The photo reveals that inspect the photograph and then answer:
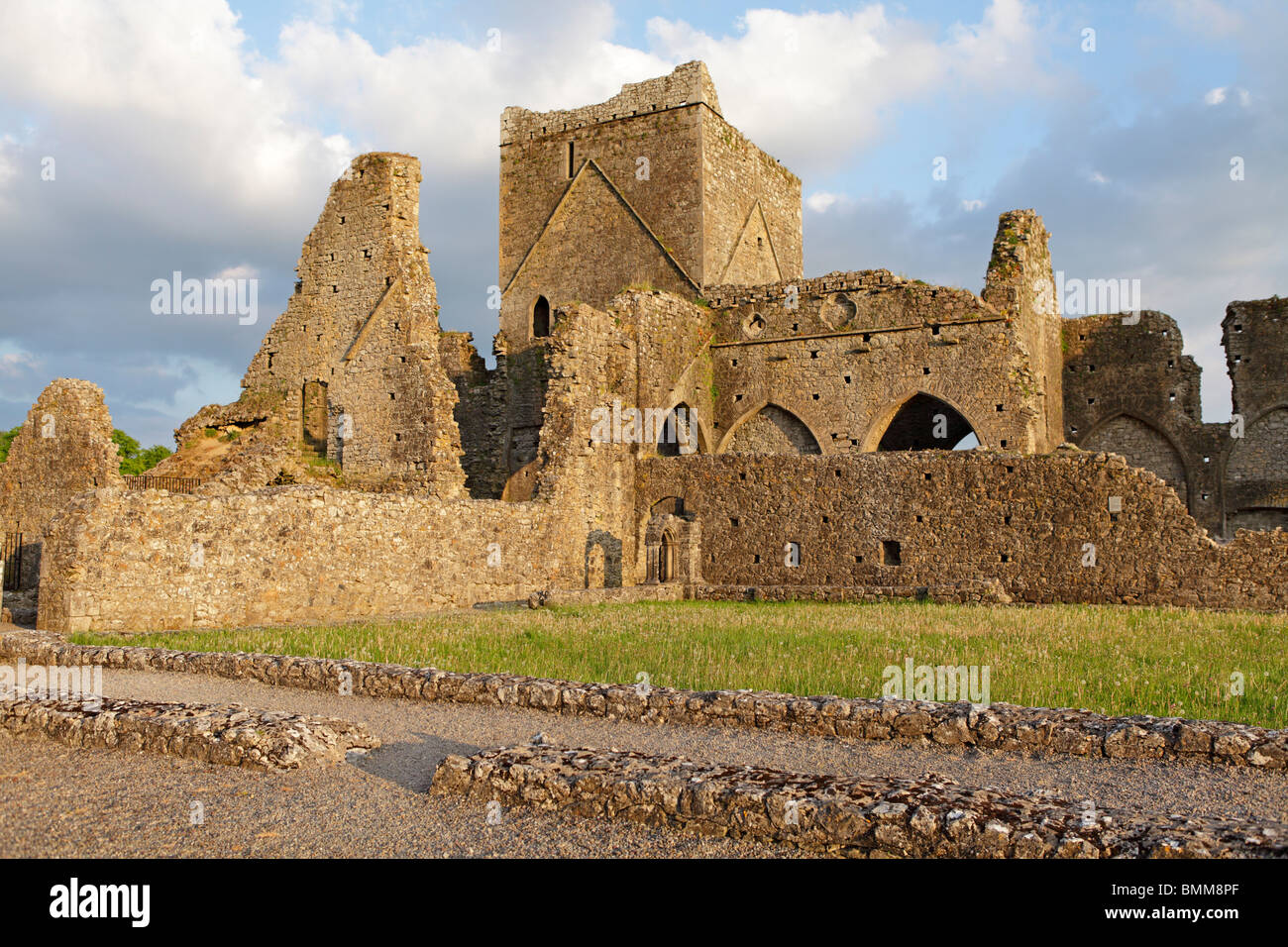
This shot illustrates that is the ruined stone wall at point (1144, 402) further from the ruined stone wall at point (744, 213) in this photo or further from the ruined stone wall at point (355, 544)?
the ruined stone wall at point (355, 544)

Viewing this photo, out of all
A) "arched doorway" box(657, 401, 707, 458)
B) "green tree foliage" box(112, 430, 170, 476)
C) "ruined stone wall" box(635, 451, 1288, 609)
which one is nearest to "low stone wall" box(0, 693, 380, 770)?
"ruined stone wall" box(635, 451, 1288, 609)

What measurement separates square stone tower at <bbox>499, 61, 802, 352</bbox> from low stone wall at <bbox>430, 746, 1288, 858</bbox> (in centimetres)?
2207

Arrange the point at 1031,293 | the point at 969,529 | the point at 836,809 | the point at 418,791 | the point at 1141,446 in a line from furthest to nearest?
the point at 1141,446 < the point at 1031,293 < the point at 969,529 < the point at 418,791 < the point at 836,809

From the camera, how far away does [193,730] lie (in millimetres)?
5684

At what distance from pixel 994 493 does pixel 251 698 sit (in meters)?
13.5

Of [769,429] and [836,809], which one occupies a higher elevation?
[769,429]

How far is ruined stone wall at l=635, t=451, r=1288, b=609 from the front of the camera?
1627 centimetres

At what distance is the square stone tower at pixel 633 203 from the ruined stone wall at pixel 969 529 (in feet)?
26.6

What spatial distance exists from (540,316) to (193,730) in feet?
78.9

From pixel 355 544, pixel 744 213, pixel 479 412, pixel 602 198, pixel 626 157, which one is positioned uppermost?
pixel 626 157

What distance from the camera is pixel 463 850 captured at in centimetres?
406

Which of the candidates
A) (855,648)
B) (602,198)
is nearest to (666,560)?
(855,648)

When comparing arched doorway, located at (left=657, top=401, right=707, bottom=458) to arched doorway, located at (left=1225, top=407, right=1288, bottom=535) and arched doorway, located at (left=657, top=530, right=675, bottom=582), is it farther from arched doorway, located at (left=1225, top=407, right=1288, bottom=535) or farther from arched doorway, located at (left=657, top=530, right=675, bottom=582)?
arched doorway, located at (left=1225, top=407, right=1288, bottom=535)

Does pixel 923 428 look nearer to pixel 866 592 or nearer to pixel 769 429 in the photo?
pixel 769 429
